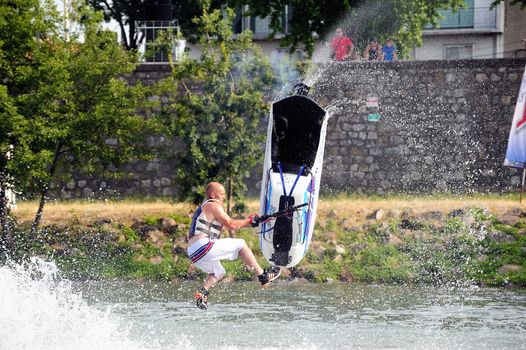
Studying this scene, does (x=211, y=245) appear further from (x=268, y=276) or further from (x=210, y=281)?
(x=268, y=276)

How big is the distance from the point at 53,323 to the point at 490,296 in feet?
29.1

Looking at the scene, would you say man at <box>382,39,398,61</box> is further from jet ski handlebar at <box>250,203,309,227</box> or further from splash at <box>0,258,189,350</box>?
jet ski handlebar at <box>250,203,309,227</box>

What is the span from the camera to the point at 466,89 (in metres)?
34.0

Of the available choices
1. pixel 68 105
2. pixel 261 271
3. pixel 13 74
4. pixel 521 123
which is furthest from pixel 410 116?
pixel 261 271

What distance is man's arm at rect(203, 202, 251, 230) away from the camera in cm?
1823

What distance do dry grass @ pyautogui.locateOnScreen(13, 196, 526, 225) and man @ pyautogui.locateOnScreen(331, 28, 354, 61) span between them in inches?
134

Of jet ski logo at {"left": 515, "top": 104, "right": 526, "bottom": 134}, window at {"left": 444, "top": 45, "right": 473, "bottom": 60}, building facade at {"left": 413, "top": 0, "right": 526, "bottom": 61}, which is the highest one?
building facade at {"left": 413, "top": 0, "right": 526, "bottom": 61}

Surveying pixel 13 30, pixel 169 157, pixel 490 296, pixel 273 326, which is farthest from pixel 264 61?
pixel 273 326

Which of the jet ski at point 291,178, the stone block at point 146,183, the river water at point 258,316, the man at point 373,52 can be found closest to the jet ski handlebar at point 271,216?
the jet ski at point 291,178

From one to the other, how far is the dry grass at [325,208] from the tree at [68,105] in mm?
851

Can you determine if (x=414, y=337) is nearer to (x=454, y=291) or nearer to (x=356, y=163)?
(x=454, y=291)

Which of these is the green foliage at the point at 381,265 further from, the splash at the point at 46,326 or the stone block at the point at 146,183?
the splash at the point at 46,326

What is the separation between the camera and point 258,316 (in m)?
23.0

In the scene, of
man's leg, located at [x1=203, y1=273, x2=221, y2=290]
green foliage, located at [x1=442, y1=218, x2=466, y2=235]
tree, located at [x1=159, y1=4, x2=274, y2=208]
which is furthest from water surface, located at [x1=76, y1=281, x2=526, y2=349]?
tree, located at [x1=159, y1=4, x2=274, y2=208]
